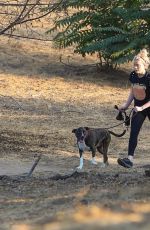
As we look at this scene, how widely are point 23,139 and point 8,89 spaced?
20.7ft

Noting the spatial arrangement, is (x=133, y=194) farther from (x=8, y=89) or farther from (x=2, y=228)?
(x=8, y=89)

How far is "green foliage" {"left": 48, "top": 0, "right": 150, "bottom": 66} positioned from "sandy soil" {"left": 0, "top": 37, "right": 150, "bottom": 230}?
125 centimetres

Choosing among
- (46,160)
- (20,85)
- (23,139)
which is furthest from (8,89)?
(46,160)

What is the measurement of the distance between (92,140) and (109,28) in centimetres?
919

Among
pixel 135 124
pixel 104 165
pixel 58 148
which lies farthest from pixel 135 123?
pixel 58 148

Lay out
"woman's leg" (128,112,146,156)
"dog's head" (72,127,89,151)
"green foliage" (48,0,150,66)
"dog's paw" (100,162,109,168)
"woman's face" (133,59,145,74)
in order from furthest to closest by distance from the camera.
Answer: "green foliage" (48,0,150,66) < "dog's paw" (100,162,109,168) < "dog's head" (72,127,89,151) < "woman's leg" (128,112,146,156) < "woman's face" (133,59,145,74)

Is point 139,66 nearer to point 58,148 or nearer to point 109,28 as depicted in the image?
point 58,148

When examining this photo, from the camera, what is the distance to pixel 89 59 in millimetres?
23594

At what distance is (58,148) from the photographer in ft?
42.5

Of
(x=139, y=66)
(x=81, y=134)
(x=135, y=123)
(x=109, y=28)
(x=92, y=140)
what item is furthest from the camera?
(x=109, y=28)

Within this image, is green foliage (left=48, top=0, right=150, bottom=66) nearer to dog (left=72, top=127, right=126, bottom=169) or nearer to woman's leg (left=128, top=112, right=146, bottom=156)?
dog (left=72, top=127, right=126, bottom=169)

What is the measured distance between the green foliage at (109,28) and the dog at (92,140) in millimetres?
8084

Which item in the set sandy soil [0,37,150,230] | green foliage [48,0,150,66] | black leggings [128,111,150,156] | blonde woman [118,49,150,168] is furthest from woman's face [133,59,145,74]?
green foliage [48,0,150,66]

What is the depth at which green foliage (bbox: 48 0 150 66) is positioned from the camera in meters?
19.4
